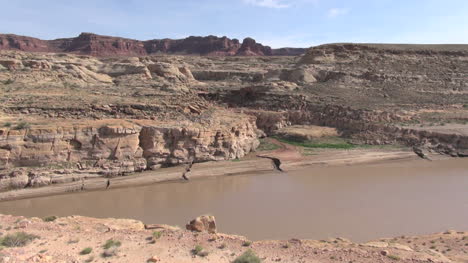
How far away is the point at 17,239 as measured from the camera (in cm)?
673

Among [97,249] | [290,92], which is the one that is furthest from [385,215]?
[290,92]

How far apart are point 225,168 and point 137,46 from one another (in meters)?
83.2

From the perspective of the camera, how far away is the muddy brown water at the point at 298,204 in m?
11.0

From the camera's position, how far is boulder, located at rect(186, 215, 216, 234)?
8078 millimetres

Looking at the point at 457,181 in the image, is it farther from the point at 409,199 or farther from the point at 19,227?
the point at 19,227

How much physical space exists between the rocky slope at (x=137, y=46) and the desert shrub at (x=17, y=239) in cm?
8353

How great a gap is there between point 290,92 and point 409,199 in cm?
1652

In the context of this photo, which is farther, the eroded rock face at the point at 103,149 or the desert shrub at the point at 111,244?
the eroded rock face at the point at 103,149

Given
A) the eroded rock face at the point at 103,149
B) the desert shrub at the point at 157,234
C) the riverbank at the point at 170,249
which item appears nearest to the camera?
the riverbank at the point at 170,249

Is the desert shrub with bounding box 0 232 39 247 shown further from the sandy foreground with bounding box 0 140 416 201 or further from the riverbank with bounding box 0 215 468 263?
the sandy foreground with bounding box 0 140 416 201

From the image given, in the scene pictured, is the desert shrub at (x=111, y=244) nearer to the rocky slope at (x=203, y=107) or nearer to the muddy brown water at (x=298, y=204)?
the muddy brown water at (x=298, y=204)

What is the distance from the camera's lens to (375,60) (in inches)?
1356

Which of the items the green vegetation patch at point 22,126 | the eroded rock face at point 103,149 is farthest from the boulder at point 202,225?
the green vegetation patch at point 22,126

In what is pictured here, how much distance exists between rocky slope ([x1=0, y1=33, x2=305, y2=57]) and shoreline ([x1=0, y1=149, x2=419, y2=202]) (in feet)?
234
